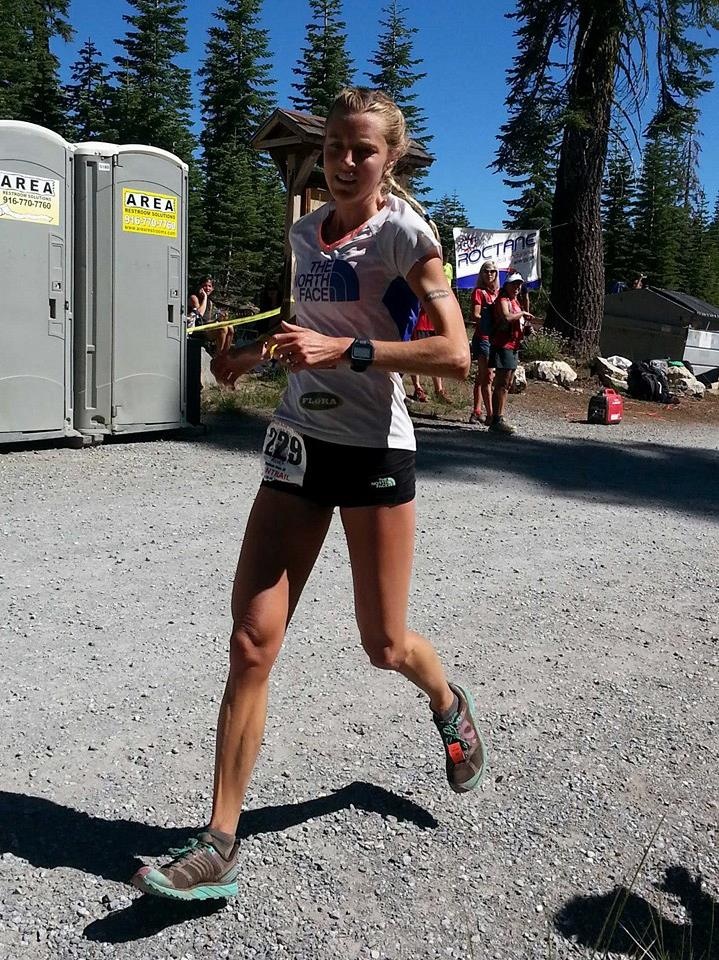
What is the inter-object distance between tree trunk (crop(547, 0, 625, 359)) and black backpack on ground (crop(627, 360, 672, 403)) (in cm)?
143

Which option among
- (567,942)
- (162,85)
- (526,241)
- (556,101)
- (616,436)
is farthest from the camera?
(162,85)

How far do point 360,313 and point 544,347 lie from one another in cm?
1543

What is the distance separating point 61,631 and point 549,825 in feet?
8.51

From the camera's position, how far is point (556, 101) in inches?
730

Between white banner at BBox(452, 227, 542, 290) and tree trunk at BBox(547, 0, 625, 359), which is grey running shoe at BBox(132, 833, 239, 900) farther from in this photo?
tree trunk at BBox(547, 0, 625, 359)

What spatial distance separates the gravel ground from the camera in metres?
2.80

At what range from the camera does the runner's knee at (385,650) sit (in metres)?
3.14

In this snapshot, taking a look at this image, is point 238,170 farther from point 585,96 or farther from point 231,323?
point 231,323

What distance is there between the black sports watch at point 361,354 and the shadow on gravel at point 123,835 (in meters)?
1.53

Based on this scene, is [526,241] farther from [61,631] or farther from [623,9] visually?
[61,631]

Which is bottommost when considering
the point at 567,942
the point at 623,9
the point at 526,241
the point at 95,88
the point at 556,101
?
the point at 567,942

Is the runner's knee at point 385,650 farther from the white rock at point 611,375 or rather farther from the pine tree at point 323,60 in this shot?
the pine tree at point 323,60

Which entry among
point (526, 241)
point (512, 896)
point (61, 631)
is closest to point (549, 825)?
point (512, 896)

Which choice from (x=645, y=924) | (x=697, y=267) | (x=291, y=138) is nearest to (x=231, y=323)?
(x=645, y=924)
